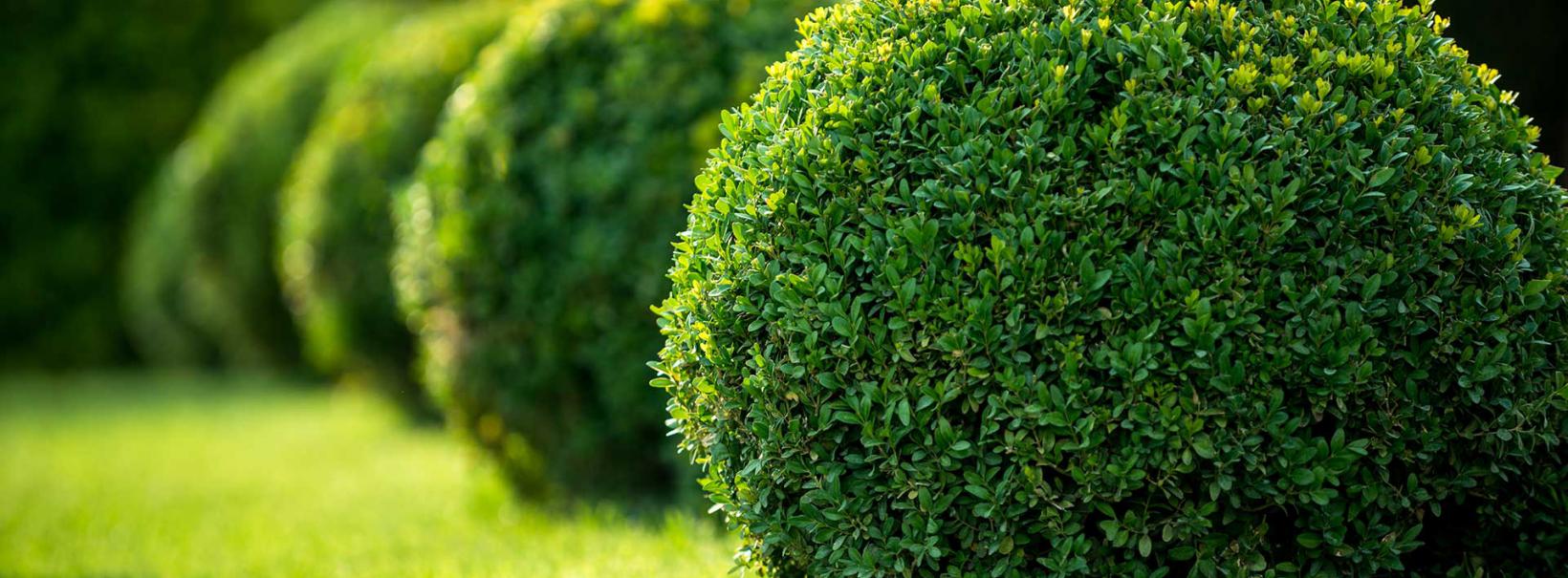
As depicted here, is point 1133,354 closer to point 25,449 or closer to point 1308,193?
point 1308,193

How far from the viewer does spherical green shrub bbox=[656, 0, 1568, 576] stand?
2994mm

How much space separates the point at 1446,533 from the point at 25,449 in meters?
11.3

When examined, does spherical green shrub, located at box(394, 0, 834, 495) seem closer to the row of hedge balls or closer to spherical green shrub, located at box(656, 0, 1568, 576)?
the row of hedge balls

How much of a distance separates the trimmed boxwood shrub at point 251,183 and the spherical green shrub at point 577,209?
7.44 m

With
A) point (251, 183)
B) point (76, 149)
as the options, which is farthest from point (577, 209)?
point (76, 149)

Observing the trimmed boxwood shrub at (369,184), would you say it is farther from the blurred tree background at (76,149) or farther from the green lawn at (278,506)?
the blurred tree background at (76,149)

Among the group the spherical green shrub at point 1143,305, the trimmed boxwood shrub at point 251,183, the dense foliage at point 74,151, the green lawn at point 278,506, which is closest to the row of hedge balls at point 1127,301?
the spherical green shrub at point 1143,305

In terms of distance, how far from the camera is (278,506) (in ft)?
26.4

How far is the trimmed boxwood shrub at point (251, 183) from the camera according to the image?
1299cm

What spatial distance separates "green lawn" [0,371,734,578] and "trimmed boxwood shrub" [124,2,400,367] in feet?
3.21

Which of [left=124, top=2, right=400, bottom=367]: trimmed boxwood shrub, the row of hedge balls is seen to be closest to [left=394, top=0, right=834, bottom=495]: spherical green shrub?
the row of hedge balls

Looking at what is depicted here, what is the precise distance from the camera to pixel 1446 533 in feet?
11.1


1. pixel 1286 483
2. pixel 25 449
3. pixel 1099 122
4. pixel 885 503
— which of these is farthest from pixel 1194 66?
pixel 25 449

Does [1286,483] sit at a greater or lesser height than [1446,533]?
greater
